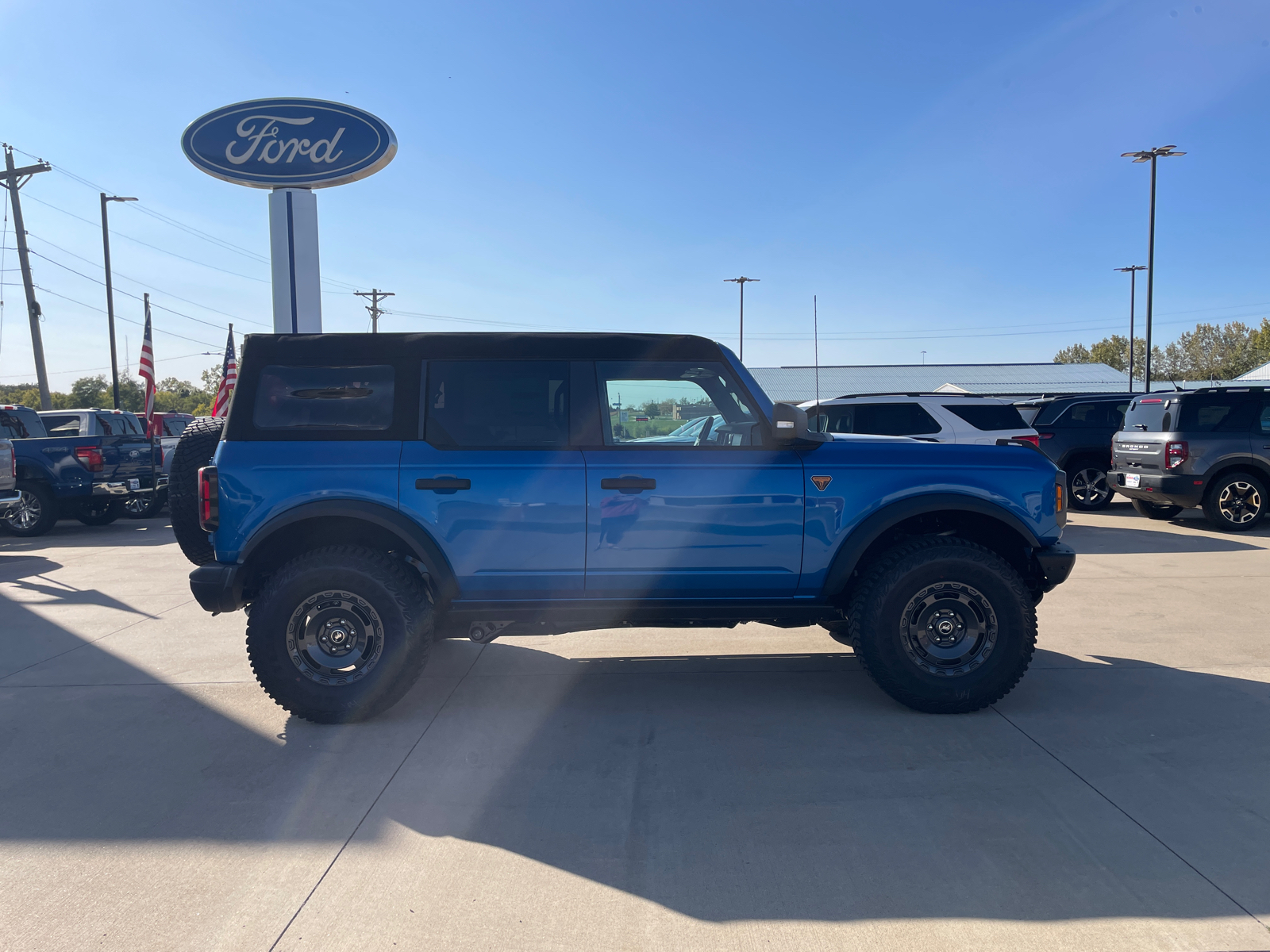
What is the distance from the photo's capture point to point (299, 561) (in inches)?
165

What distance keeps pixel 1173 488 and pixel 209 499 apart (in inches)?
435

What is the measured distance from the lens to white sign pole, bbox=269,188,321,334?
33.7ft

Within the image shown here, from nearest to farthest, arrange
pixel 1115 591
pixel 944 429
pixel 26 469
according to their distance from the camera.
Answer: pixel 1115 591 < pixel 944 429 < pixel 26 469

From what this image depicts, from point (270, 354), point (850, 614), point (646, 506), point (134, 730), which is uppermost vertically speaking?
point (270, 354)

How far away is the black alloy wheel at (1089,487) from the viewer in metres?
12.8

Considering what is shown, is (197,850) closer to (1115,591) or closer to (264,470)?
(264,470)

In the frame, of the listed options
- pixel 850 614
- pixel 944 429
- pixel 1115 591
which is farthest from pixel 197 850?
pixel 944 429

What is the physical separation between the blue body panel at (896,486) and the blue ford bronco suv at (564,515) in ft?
0.04

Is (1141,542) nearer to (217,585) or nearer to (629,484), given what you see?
(629,484)

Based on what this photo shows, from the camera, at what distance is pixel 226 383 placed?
43.0 ft

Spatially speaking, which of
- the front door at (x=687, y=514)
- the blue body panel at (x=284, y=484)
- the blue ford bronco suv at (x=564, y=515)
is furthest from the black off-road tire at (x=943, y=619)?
the blue body panel at (x=284, y=484)

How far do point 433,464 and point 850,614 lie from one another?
228 centimetres

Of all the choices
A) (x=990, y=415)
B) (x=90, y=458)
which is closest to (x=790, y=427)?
(x=990, y=415)

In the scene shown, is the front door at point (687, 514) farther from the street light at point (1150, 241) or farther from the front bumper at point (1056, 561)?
the street light at point (1150, 241)
